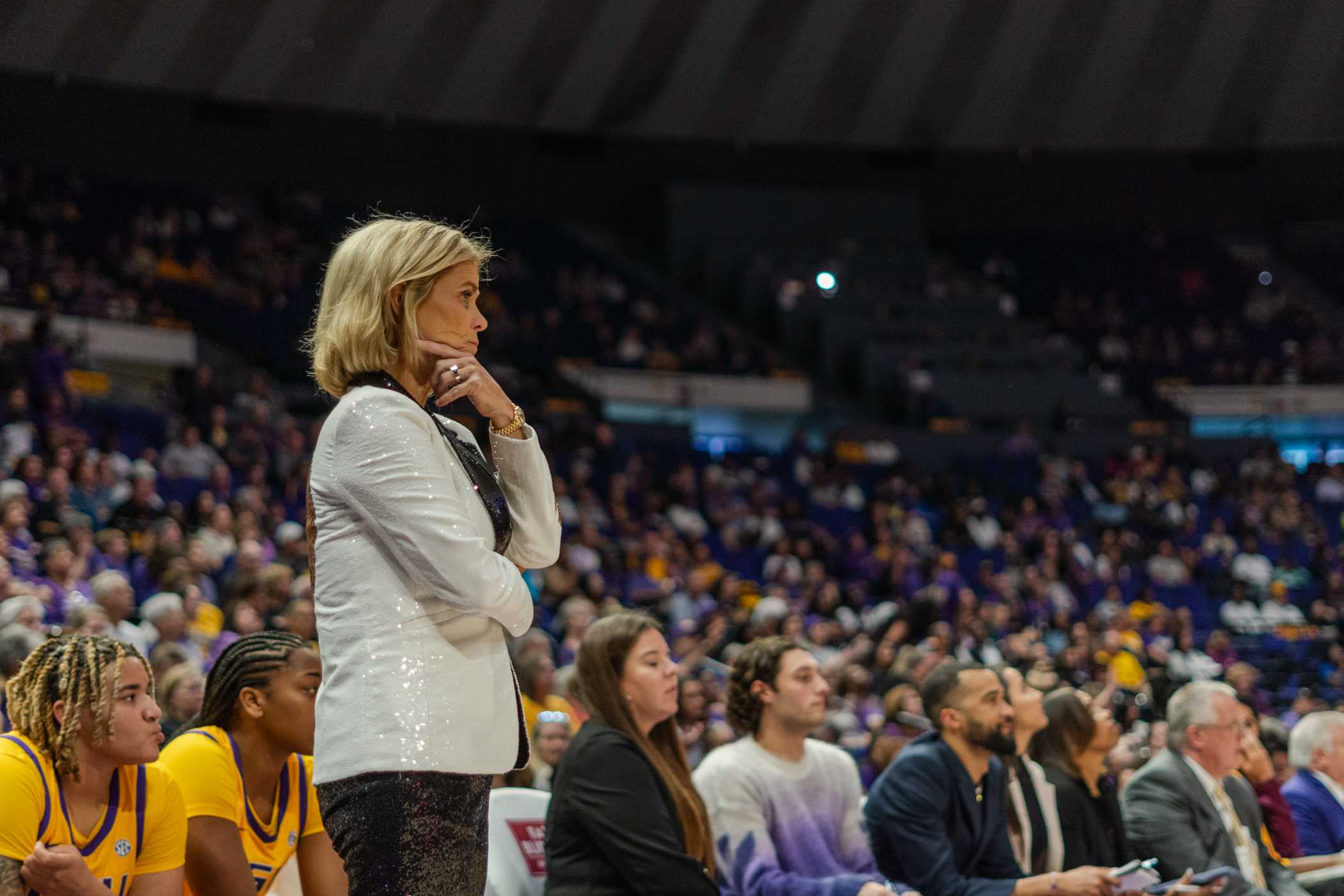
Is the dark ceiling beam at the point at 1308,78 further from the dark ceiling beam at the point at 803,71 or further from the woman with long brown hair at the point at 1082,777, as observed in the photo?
the woman with long brown hair at the point at 1082,777

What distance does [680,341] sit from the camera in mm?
18406

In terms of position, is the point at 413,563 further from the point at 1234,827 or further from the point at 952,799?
the point at 1234,827

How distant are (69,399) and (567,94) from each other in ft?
30.3

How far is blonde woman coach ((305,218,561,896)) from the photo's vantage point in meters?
1.83

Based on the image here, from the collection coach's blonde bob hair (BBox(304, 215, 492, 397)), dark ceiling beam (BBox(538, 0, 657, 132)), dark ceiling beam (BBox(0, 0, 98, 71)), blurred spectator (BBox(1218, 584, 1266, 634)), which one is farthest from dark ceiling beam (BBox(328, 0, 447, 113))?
coach's blonde bob hair (BBox(304, 215, 492, 397))

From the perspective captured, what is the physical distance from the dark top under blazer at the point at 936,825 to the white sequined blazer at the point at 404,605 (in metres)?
2.32

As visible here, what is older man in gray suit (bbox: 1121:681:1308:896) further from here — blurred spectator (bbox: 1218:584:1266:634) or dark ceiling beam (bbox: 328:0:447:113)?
dark ceiling beam (bbox: 328:0:447:113)

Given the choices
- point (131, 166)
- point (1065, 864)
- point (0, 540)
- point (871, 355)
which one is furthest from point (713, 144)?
point (1065, 864)

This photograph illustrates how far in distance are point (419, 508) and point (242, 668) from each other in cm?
126

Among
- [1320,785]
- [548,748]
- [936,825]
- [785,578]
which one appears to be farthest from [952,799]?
[785,578]

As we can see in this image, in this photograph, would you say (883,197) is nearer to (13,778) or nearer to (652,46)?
(652,46)

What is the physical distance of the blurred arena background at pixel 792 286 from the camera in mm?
11930

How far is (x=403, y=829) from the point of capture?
1825 mm

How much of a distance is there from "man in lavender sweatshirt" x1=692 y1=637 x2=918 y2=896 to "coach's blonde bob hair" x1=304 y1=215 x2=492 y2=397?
6.93 feet
